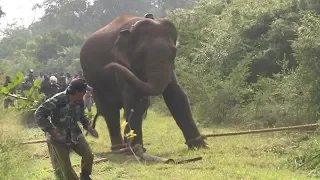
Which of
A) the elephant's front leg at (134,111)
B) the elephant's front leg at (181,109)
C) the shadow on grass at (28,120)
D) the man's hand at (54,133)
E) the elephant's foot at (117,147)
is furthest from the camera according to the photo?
the shadow on grass at (28,120)

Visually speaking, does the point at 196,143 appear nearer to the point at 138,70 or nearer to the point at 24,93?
the point at 138,70

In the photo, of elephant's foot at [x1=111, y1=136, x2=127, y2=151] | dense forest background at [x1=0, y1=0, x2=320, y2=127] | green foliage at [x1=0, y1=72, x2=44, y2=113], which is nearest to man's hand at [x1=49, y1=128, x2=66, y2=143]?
green foliage at [x1=0, y1=72, x2=44, y2=113]

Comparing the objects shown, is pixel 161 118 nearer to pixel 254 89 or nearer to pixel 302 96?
pixel 254 89

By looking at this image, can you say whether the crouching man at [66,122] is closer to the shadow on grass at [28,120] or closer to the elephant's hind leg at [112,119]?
the elephant's hind leg at [112,119]

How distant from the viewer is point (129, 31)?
1030 cm

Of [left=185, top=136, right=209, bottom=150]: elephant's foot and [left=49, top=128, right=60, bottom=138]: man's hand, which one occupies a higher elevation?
[left=49, top=128, right=60, bottom=138]: man's hand

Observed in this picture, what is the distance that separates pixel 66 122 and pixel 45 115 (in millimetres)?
273

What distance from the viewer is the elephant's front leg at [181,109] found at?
1025 cm

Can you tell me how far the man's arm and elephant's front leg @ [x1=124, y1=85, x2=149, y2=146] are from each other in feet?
11.2

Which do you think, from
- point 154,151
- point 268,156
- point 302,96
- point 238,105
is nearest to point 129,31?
point 154,151

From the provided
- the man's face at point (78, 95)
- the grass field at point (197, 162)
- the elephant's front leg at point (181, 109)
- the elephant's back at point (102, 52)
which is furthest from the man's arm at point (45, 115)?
the elephant's back at point (102, 52)

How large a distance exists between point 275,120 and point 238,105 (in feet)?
6.24

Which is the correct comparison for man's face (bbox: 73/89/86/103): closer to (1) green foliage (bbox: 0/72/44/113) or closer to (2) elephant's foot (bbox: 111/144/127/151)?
(1) green foliage (bbox: 0/72/44/113)

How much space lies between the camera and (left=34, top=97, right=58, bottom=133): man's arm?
21.1 ft
